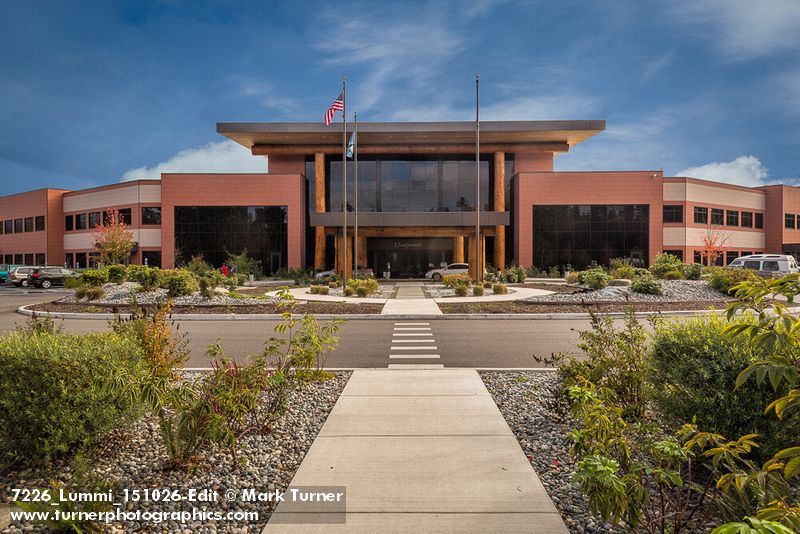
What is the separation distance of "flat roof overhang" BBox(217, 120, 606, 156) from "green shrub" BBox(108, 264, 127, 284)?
22.1 metres

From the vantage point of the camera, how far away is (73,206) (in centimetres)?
5306

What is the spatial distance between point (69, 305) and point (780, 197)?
223 feet

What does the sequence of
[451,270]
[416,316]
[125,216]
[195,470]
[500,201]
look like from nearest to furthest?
[195,470] < [416,316] < [451,270] < [500,201] < [125,216]

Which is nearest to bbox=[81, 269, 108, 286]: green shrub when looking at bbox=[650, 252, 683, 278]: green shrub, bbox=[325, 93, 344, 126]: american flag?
bbox=[325, 93, 344, 126]: american flag

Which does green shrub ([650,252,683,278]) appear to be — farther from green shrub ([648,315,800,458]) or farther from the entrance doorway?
green shrub ([648,315,800,458])

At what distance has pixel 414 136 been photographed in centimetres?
4309

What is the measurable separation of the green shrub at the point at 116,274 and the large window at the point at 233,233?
18108 millimetres

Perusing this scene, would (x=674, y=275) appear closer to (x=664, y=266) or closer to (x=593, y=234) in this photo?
(x=664, y=266)

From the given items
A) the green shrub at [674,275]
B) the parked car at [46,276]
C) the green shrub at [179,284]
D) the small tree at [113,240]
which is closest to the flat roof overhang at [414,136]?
the small tree at [113,240]

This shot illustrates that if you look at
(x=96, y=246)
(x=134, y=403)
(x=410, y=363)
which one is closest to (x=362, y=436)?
(x=134, y=403)

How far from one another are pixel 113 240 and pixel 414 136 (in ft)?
102

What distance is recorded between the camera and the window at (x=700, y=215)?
150ft

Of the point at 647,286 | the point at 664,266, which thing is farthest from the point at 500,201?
the point at 647,286

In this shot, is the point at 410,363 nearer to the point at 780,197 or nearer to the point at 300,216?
the point at 300,216
